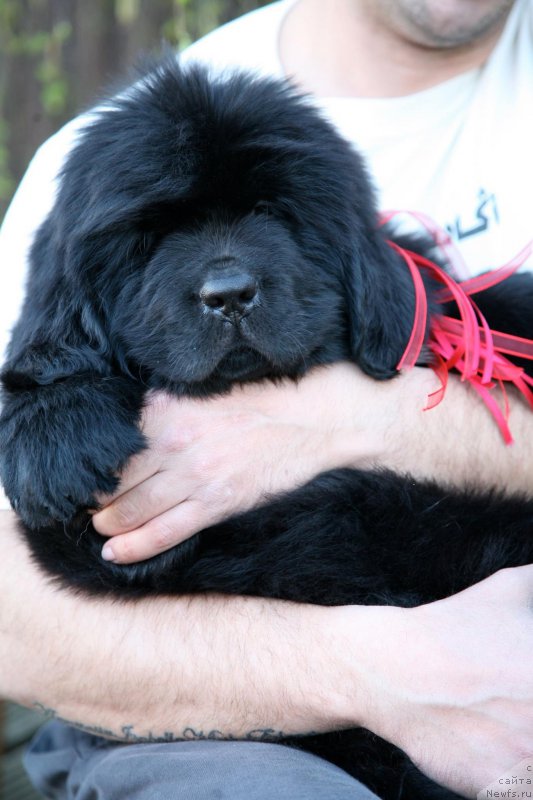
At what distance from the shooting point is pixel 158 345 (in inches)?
67.9

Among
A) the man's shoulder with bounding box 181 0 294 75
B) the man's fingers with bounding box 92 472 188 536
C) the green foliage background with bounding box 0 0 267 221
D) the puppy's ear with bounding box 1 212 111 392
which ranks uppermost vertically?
the green foliage background with bounding box 0 0 267 221

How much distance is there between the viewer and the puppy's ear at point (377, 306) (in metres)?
1.84

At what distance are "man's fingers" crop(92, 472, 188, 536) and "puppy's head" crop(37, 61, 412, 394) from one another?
23cm

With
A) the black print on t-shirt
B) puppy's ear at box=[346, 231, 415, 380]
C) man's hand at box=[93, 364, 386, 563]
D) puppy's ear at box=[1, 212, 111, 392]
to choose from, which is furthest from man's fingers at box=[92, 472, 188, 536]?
the black print on t-shirt

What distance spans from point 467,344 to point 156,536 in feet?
2.65

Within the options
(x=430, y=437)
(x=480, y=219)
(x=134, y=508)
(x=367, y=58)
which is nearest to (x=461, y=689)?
(x=430, y=437)

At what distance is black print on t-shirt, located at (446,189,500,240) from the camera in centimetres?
229

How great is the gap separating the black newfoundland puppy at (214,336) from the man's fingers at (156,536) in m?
0.03

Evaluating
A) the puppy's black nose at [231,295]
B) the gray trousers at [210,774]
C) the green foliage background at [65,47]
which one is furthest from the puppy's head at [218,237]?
the green foliage background at [65,47]

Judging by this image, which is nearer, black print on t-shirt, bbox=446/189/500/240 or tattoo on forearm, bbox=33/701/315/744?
tattoo on forearm, bbox=33/701/315/744

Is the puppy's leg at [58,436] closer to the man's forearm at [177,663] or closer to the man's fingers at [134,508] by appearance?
the man's fingers at [134,508]

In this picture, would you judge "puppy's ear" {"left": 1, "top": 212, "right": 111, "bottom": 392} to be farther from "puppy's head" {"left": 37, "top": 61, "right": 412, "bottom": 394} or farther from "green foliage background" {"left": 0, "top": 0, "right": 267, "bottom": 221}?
"green foliage background" {"left": 0, "top": 0, "right": 267, "bottom": 221}

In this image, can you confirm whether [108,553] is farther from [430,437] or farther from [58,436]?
[430,437]

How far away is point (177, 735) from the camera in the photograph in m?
1.69
